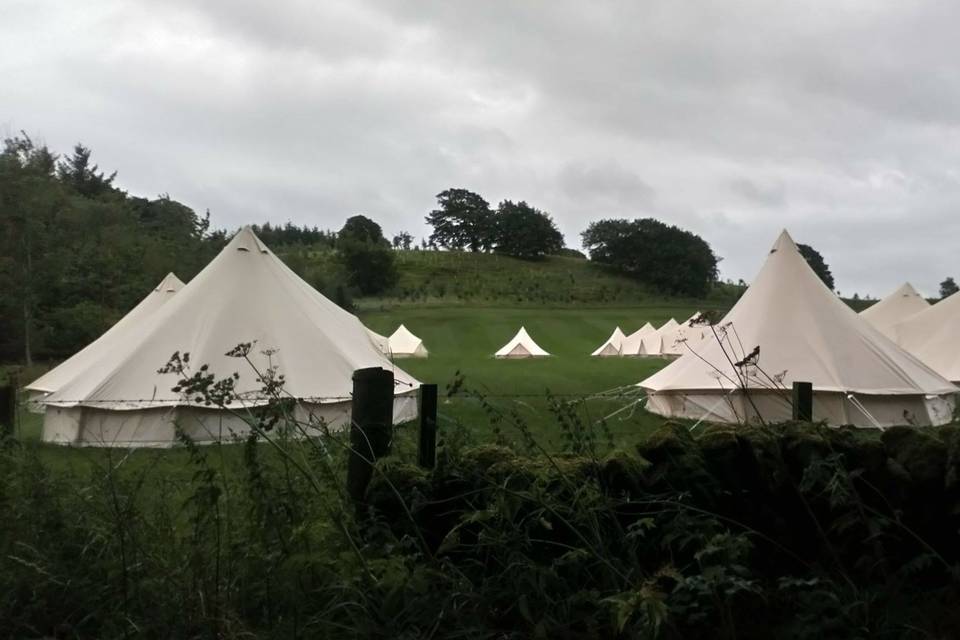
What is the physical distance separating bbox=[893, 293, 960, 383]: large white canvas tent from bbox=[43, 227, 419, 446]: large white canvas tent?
14.4 metres

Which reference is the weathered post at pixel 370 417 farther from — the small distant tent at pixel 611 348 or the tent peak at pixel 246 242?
the small distant tent at pixel 611 348

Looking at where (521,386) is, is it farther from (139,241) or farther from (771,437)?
(139,241)

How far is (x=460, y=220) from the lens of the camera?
124 m

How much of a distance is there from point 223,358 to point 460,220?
369 ft

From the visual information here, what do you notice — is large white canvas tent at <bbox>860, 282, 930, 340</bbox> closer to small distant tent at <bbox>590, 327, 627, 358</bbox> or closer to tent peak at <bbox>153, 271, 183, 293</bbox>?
small distant tent at <bbox>590, 327, 627, 358</bbox>

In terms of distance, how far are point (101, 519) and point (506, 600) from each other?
6.50 feet

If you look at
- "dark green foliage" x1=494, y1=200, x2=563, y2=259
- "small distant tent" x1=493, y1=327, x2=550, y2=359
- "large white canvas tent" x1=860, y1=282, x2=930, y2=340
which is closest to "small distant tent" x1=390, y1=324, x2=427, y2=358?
"small distant tent" x1=493, y1=327, x2=550, y2=359

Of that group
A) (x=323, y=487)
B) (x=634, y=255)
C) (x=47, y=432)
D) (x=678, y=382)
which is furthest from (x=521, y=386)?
(x=634, y=255)

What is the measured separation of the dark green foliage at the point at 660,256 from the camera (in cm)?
8669

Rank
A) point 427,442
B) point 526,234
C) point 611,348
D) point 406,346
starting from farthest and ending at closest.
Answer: point 526,234
point 611,348
point 406,346
point 427,442

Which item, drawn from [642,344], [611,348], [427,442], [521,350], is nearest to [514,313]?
[611,348]

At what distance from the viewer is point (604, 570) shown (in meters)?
3.35

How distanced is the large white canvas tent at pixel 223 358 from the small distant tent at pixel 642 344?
99.2 ft

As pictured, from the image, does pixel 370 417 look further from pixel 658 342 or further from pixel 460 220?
pixel 460 220
